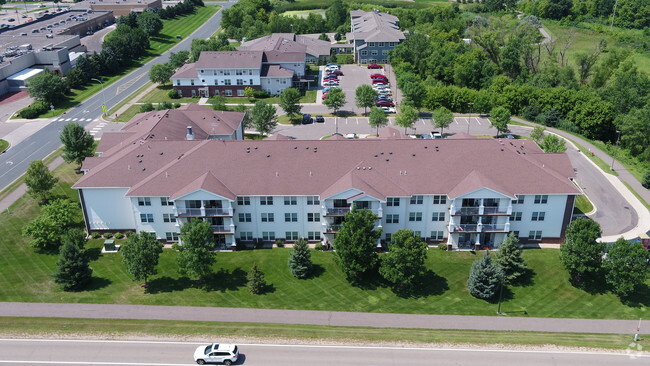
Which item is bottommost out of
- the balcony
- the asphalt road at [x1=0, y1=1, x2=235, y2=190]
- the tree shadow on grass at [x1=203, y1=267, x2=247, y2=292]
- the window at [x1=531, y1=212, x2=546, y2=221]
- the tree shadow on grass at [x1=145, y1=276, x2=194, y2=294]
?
the tree shadow on grass at [x1=203, y1=267, x2=247, y2=292]

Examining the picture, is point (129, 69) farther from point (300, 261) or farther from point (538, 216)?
point (538, 216)

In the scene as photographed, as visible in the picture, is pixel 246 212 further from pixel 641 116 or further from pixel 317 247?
pixel 641 116

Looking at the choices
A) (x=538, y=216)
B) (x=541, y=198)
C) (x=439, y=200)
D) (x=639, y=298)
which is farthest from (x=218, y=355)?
(x=639, y=298)

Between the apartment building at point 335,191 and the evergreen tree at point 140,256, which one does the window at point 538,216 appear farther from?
the evergreen tree at point 140,256

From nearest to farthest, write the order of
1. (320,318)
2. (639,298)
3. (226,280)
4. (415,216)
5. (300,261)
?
(320,318), (639,298), (300,261), (226,280), (415,216)

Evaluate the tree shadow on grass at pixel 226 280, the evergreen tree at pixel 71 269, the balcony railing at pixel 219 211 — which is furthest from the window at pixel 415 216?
the evergreen tree at pixel 71 269

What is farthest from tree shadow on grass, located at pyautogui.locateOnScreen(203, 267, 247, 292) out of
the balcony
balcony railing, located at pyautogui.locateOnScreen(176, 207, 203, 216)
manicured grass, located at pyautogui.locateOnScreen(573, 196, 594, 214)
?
manicured grass, located at pyautogui.locateOnScreen(573, 196, 594, 214)

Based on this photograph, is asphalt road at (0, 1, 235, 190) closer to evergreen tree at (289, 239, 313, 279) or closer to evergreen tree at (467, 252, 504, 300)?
evergreen tree at (289, 239, 313, 279)
